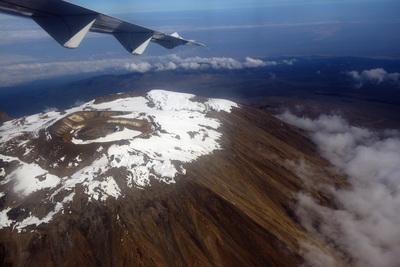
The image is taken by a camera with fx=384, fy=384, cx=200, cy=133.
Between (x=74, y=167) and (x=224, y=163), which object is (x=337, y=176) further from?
(x=74, y=167)

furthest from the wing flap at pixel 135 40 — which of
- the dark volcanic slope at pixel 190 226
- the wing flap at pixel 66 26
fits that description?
the dark volcanic slope at pixel 190 226

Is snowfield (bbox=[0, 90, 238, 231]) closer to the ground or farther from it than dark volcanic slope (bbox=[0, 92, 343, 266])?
farther from it

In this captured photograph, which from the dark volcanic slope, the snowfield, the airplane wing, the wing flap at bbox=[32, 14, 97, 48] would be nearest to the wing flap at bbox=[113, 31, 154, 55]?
the airplane wing

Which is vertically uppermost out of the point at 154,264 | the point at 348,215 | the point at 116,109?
the point at 116,109

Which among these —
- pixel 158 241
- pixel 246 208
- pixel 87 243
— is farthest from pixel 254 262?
pixel 87 243

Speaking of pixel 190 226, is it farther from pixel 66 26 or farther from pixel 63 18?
pixel 63 18

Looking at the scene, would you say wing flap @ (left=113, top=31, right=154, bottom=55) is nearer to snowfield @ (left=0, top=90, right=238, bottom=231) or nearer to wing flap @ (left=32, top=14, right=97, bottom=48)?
wing flap @ (left=32, top=14, right=97, bottom=48)

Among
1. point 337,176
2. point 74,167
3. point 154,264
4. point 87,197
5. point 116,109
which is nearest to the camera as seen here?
point 154,264
